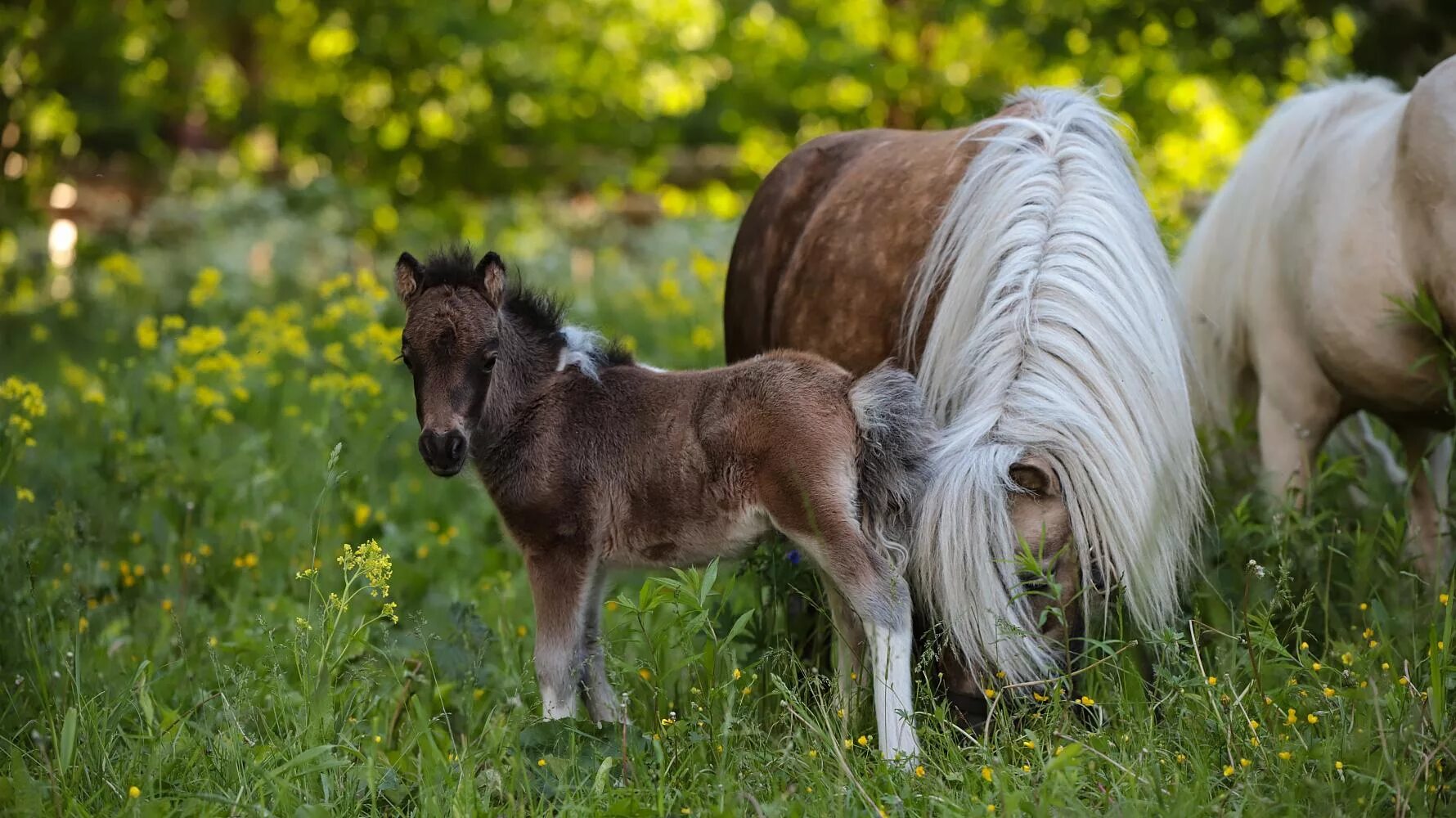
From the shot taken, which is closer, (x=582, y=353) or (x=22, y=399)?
(x=582, y=353)

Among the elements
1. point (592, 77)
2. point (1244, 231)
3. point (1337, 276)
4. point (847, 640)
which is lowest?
point (847, 640)

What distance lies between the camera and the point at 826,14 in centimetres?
1421

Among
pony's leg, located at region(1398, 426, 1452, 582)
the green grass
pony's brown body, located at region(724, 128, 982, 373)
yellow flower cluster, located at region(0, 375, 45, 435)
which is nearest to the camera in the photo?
the green grass

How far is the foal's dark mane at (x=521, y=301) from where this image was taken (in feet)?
10.7

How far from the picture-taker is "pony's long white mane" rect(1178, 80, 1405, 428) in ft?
16.1

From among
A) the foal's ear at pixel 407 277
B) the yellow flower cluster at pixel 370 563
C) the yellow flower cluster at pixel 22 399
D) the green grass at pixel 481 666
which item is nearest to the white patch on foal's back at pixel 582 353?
the foal's ear at pixel 407 277

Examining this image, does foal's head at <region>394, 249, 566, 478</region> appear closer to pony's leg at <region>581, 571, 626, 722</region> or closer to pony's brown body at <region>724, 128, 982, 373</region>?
pony's leg at <region>581, 571, 626, 722</region>

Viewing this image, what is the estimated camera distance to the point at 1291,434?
15.3 ft

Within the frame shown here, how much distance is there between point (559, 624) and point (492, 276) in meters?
0.85

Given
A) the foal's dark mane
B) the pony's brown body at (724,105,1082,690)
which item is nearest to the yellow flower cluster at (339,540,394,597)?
the foal's dark mane

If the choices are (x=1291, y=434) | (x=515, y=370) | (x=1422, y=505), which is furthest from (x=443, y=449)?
(x=1422, y=505)

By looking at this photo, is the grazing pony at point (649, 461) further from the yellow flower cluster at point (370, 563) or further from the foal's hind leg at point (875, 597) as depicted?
the yellow flower cluster at point (370, 563)

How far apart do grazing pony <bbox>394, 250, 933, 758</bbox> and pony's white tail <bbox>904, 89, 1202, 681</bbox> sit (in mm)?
158

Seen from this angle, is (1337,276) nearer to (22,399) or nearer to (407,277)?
(407,277)
